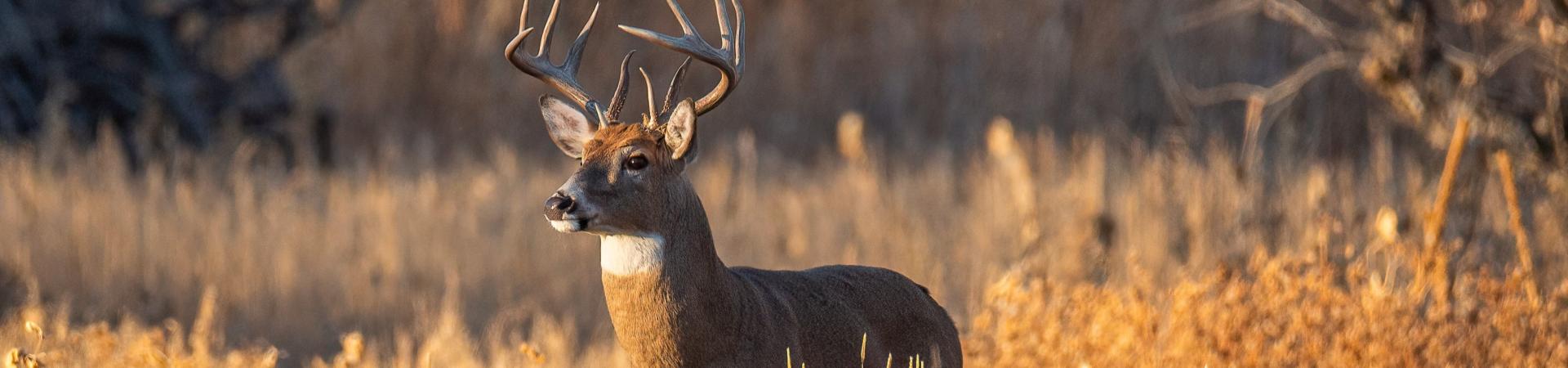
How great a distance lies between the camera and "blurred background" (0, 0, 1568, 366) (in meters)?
8.04

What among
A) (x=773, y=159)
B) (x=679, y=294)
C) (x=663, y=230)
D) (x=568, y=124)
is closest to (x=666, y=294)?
(x=679, y=294)

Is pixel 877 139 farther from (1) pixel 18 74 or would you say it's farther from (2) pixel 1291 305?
(2) pixel 1291 305

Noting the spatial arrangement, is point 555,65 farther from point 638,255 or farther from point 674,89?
point 638,255

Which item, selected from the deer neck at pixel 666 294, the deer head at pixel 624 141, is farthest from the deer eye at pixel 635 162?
the deer neck at pixel 666 294

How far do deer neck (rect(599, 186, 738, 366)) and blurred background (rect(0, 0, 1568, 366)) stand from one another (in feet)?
2.24

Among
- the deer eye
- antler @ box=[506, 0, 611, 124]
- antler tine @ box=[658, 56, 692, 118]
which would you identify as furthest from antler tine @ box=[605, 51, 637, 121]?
the deer eye

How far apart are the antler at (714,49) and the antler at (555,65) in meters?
0.17

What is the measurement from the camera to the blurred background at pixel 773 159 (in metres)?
8.04

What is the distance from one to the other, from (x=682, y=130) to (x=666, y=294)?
39 cm

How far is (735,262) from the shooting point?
1076cm

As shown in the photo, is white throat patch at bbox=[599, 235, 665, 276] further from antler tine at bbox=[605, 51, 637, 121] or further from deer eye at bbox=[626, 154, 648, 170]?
antler tine at bbox=[605, 51, 637, 121]

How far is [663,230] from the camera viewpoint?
4234 millimetres

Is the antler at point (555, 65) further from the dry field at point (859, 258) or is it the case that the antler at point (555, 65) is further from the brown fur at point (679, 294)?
the dry field at point (859, 258)

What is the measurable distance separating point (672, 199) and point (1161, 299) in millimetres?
3503
